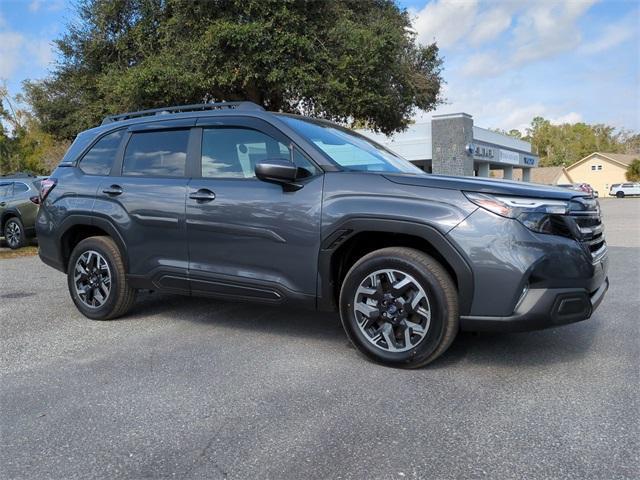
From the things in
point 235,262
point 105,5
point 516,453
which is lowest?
point 516,453

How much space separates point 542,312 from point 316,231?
1591mm

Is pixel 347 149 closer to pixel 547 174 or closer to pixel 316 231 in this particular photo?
pixel 316 231

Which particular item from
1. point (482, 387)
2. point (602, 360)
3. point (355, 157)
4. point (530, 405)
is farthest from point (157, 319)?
point (602, 360)

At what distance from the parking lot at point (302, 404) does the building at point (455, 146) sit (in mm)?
16913

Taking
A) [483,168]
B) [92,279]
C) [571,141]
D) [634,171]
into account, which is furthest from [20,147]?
[571,141]

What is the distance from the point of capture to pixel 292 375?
3.80 metres

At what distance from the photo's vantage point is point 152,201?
188 inches

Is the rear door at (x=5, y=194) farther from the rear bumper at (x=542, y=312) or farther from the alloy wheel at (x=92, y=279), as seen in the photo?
the rear bumper at (x=542, y=312)

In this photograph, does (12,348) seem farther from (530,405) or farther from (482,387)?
(530,405)

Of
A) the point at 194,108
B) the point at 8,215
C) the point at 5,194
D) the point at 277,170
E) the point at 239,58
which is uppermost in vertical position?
the point at 239,58

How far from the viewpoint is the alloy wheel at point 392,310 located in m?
3.70

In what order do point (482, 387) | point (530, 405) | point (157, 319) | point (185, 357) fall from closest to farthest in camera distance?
point (530, 405)
point (482, 387)
point (185, 357)
point (157, 319)

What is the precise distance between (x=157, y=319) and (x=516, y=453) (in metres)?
3.69

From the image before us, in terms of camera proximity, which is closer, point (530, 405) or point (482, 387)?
point (530, 405)
